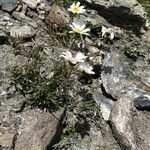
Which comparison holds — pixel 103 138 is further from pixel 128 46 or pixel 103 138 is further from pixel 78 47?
pixel 128 46

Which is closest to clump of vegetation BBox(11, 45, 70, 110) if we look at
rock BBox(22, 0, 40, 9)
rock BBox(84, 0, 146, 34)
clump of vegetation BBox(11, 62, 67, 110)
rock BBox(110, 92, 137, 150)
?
clump of vegetation BBox(11, 62, 67, 110)

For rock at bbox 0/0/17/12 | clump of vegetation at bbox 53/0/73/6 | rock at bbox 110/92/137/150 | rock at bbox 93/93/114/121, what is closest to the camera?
rock at bbox 110/92/137/150

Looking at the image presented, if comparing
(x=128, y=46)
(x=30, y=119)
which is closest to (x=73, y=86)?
(x=30, y=119)

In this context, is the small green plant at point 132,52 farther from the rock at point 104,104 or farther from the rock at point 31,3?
the rock at point 31,3

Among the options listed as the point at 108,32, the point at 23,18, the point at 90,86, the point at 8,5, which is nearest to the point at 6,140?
the point at 90,86

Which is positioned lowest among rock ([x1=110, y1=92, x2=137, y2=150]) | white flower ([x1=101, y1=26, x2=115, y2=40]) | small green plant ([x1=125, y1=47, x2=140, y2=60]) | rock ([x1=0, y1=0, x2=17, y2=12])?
rock ([x1=110, y1=92, x2=137, y2=150])

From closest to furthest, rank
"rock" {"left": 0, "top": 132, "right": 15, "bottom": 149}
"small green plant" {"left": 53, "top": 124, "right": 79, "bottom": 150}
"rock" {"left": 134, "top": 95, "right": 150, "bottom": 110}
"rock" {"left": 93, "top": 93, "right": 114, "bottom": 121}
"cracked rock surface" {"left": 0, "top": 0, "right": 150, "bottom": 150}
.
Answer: "rock" {"left": 0, "top": 132, "right": 15, "bottom": 149} → "cracked rock surface" {"left": 0, "top": 0, "right": 150, "bottom": 150} → "small green plant" {"left": 53, "top": 124, "right": 79, "bottom": 150} → "rock" {"left": 93, "top": 93, "right": 114, "bottom": 121} → "rock" {"left": 134, "top": 95, "right": 150, "bottom": 110}

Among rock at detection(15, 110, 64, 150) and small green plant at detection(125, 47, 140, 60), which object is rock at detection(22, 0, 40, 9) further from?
rock at detection(15, 110, 64, 150)
